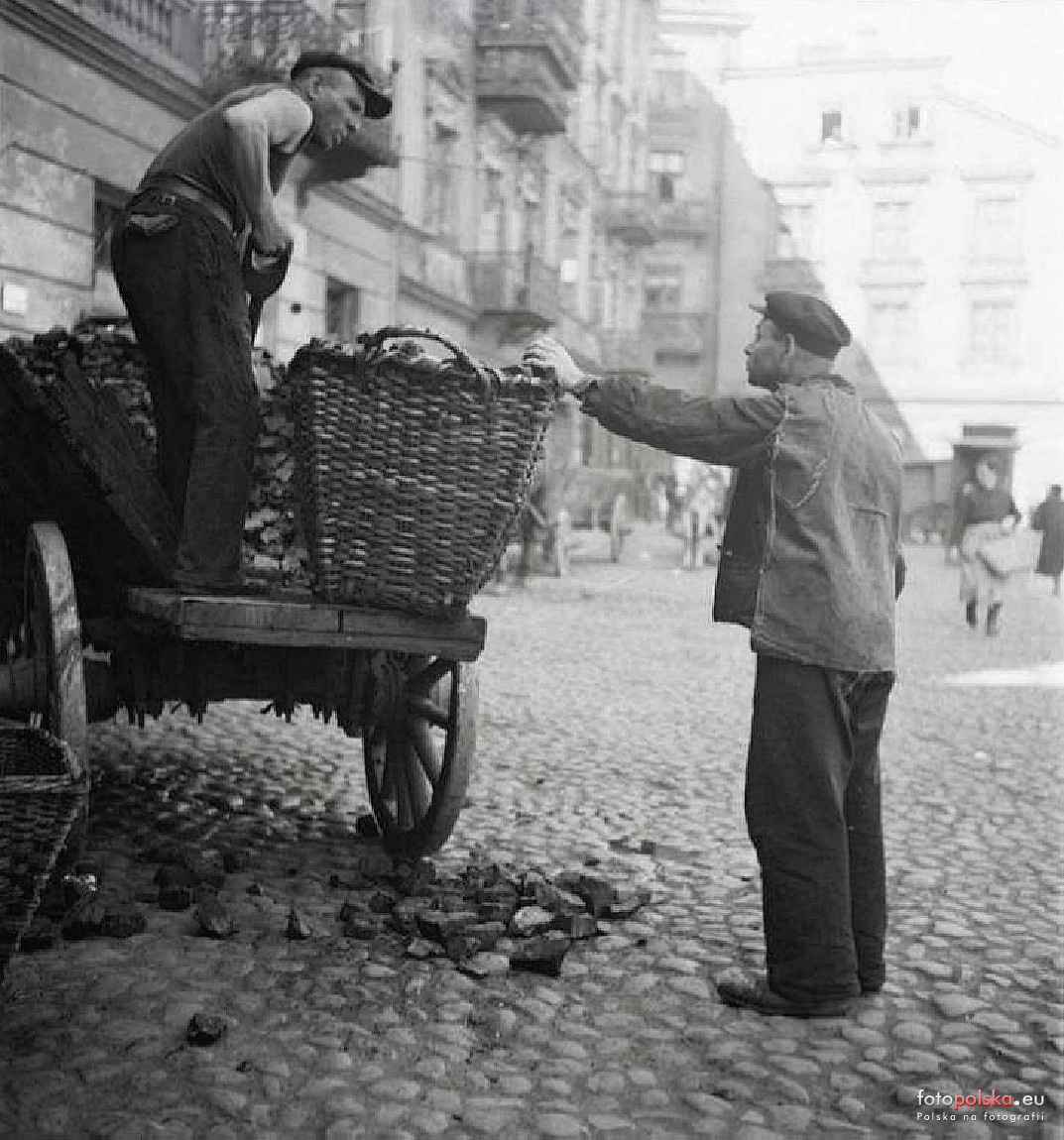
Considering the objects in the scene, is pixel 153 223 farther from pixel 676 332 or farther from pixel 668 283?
pixel 668 283

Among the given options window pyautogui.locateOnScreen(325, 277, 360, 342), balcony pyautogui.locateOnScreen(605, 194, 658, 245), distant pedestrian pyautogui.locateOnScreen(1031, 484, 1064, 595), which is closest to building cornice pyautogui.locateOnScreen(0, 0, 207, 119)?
window pyautogui.locateOnScreen(325, 277, 360, 342)

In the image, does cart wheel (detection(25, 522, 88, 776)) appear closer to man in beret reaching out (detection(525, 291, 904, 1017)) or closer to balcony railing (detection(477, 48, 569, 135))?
man in beret reaching out (detection(525, 291, 904, 1017))

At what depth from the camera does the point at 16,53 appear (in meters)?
11.6

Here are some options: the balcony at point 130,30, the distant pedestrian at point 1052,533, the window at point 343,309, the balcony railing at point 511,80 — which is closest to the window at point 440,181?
the balcony railing at point 511,80

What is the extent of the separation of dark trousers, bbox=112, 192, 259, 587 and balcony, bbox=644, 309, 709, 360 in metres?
42.8

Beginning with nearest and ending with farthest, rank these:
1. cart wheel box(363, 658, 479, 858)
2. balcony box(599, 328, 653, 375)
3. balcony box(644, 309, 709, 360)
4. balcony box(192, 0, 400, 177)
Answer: cart wheel box(363, 658, 479, 858), balcony box(192, 0, 400, 177), balcony box(599, 328, 653, 375), balcony box(644, 309, 709, 360)

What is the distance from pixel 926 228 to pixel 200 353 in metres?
46.1

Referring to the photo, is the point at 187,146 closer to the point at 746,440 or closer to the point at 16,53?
the point at 746,440

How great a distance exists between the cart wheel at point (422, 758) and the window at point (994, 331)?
44.4 m

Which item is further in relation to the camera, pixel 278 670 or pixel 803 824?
pixel 278 670

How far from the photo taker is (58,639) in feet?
13.4

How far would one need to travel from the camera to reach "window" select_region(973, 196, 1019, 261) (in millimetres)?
46250

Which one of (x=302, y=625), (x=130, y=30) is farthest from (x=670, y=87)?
(x=302, y=625)

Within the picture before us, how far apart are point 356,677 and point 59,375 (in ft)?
4.15
